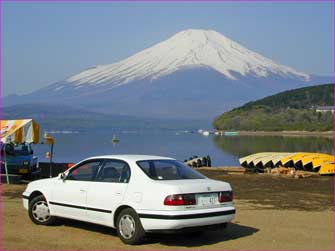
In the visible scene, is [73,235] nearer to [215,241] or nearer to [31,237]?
[31,237]

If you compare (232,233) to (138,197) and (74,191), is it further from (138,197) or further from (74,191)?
(74,191)

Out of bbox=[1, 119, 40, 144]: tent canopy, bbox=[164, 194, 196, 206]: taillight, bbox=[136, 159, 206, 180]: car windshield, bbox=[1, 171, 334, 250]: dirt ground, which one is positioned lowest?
bbox=[1, 171, 334, 250]: dirt ground

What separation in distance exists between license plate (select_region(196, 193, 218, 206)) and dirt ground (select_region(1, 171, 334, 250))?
66 cm

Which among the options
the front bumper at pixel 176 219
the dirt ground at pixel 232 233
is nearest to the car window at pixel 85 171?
the dirt ground at pixel 232 233

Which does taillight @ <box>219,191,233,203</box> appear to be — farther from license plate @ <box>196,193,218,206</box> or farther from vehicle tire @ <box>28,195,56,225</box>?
vehicle tire @ <box>28,195,56,225</box>

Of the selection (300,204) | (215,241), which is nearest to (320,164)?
(300,204)

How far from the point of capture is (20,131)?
811 inches

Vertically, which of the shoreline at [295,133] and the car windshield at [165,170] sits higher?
the shoreline at [295,133]

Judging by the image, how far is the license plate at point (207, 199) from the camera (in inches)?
370

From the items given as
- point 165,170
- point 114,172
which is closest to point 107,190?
point 114,172

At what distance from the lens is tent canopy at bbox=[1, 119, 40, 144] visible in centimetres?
2041

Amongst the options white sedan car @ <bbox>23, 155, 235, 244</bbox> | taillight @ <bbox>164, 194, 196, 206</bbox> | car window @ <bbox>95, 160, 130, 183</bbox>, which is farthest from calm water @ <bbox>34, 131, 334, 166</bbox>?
taillight @ <bbox>164, 194, 196, 206</bbox>

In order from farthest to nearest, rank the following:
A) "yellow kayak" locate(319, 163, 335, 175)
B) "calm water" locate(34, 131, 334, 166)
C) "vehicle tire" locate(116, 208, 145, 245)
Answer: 1. "calm water" locate(34, 131, 334, 166)
2. "yellow kayak" locate(319, 163, 335, 175)
3. "vehicle tire" locate(116, 208, 145, 245)

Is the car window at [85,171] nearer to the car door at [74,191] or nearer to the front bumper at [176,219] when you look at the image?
the car door at [74,191]
